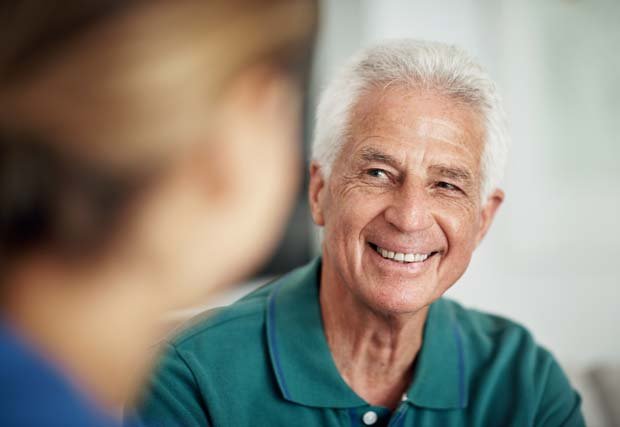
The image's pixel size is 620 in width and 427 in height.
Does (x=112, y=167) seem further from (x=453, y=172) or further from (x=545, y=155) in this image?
(x=545, y=155)

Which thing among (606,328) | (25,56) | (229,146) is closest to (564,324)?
(606,328)

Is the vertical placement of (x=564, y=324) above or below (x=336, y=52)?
below

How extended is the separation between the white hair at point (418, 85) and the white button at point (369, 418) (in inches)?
21.5

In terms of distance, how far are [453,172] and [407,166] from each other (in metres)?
0.10

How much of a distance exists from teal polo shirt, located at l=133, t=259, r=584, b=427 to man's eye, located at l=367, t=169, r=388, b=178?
1.11 ft

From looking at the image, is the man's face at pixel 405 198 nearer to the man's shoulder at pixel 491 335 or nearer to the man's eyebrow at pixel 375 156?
the man's eyebrow at pixel 375 156

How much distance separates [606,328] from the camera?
245cm

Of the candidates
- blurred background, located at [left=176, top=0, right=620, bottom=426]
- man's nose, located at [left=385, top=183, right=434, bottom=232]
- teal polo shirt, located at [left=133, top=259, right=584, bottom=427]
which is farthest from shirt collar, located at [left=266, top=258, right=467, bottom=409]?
blurred background, located at [left=176, top=0, right=620, bottom=426]

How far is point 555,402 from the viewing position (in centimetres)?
141

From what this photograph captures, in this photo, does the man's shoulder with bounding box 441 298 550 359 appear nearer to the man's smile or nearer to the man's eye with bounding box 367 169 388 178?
the man's smile

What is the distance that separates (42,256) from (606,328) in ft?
8.04

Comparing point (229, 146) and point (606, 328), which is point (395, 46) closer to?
point (229, 146)

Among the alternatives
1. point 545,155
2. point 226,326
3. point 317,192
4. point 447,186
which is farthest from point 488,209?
point 545,155

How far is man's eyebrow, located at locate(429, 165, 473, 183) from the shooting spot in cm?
Result: 125
